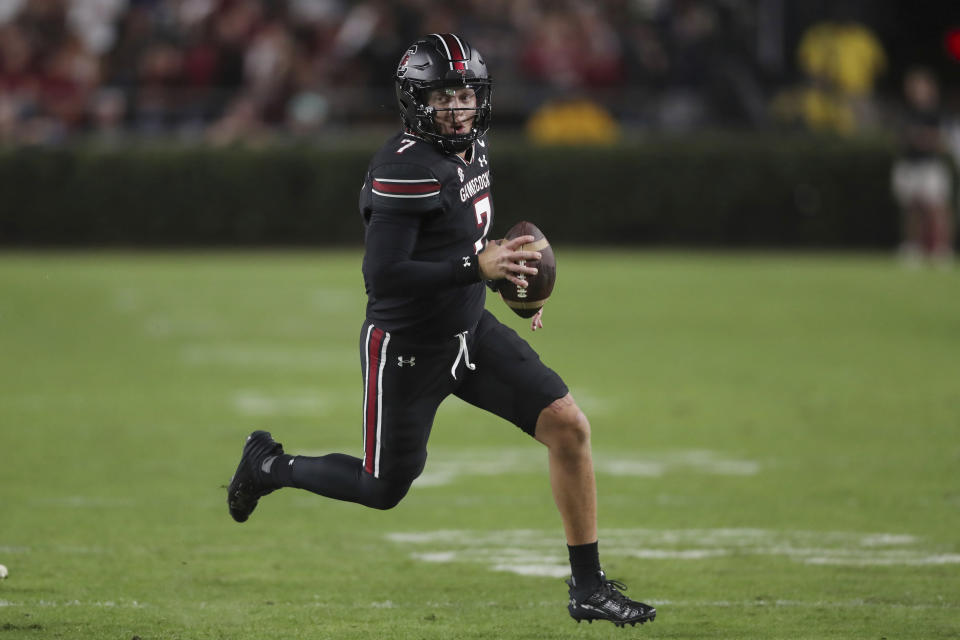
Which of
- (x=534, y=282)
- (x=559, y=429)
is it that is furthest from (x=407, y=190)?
(x=559, y=429)

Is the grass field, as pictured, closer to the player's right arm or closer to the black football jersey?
the black football jersey

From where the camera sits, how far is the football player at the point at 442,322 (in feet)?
16.7

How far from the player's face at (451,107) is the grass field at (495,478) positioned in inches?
61.9

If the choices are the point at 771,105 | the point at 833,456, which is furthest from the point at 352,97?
the point at 833,456

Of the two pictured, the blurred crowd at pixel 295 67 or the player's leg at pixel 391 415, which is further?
the blurred crowd at pixel 295 67

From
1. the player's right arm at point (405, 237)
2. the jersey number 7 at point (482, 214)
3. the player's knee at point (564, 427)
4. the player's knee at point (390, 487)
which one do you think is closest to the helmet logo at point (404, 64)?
the player's right arm at point (405, 237)

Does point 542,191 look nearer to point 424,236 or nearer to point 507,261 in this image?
point 424,236

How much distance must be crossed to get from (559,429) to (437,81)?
1.16m

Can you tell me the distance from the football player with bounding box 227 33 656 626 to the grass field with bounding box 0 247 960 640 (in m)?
0.40

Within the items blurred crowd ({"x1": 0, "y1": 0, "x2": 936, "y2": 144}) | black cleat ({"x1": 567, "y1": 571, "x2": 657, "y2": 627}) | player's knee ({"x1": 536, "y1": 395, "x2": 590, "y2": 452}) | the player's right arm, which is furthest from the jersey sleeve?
blurred crowd ({"x1": 0, "y1": 0, "x2": 936, "y2": 144})

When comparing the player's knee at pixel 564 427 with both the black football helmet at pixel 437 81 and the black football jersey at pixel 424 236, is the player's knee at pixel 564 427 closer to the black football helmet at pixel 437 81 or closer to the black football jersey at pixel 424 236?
the black football jersey at pixel 424 236

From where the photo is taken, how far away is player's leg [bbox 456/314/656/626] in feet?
17.3

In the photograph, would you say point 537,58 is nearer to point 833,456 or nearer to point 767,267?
point 767,267

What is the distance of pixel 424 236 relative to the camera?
5.21 meters
